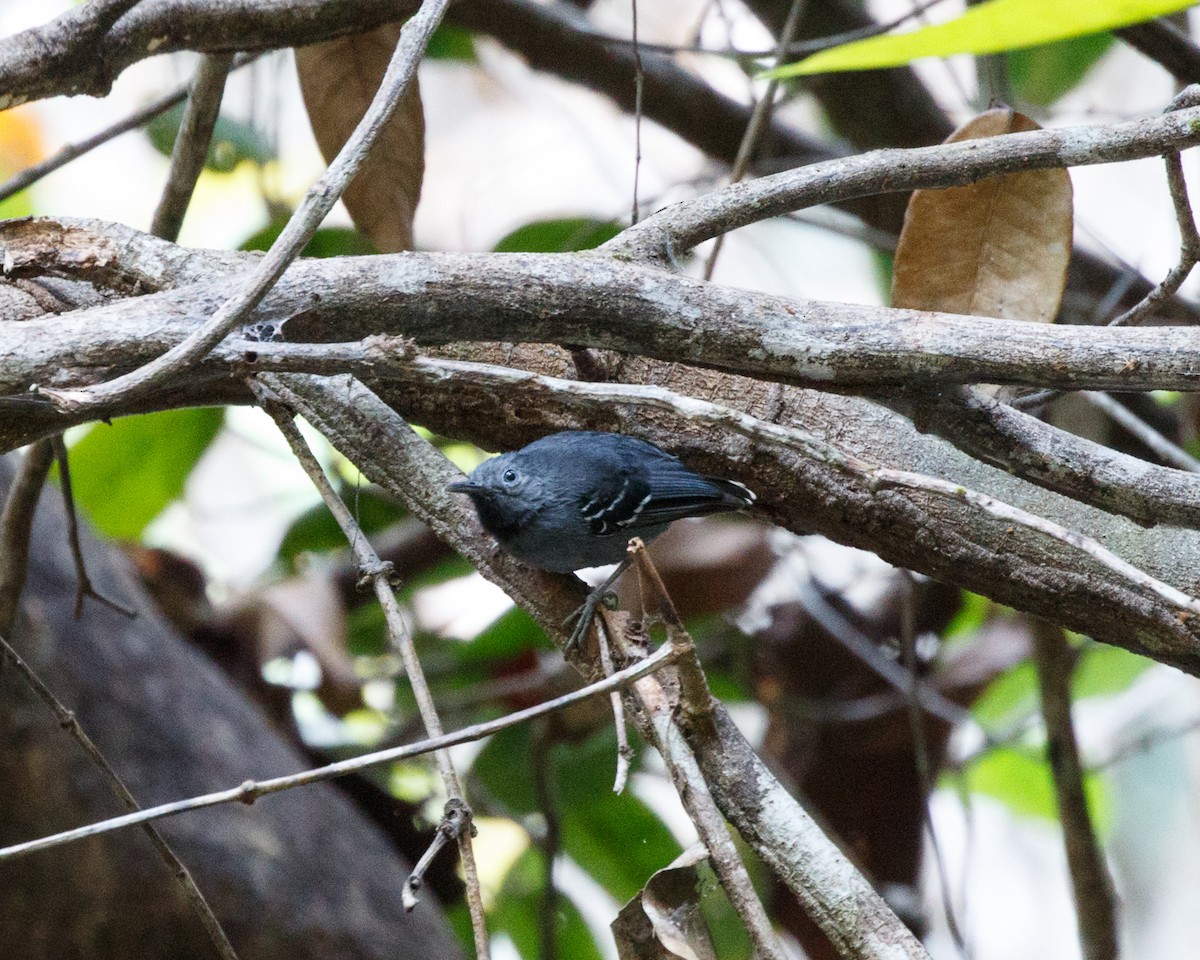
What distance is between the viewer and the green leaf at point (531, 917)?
3594 mm

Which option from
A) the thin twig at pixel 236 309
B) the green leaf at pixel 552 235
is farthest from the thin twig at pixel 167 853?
the green leaf at pixel 552 235

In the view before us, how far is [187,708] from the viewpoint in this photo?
3.17 metres

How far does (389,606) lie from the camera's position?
156 cm

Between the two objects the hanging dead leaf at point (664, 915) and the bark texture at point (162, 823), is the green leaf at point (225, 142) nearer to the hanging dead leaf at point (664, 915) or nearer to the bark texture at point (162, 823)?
the bark texture at point (162, 823)

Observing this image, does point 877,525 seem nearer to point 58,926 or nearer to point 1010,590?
point 1010,590

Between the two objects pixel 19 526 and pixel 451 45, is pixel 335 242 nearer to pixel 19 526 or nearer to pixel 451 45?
pixel 451 45

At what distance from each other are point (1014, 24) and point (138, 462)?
3174 millimetres

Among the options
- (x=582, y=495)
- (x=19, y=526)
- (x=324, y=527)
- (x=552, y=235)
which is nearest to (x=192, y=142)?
(x=19, y=526)

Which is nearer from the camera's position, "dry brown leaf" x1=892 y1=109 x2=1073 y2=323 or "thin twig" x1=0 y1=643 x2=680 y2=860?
"thin twig" x1=0 y1=643 x2=680 y2=860

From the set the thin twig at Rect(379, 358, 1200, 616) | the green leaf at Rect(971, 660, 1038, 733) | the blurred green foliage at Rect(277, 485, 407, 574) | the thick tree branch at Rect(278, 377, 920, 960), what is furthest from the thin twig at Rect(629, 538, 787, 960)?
the green leaf at Rect(971, 660, 1038, 733)

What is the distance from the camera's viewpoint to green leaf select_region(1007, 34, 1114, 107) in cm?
395

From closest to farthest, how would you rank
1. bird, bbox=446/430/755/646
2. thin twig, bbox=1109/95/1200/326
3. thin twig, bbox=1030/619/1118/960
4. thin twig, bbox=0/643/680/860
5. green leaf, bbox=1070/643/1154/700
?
1. thin twig, bbox=0/643/680/860
2. thin twig, bbox=1109/95/1200/326
3. bird, bbox=446/430/755/646
4. thin twig, bbox=1030/619/1118/960
5. green leaf, bbox=1070/643/1154/700

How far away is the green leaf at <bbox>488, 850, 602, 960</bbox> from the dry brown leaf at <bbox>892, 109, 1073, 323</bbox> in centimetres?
214

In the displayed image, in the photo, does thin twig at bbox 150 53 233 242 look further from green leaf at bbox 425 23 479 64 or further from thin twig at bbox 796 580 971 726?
thin twig at bbox 796 580 971 726
